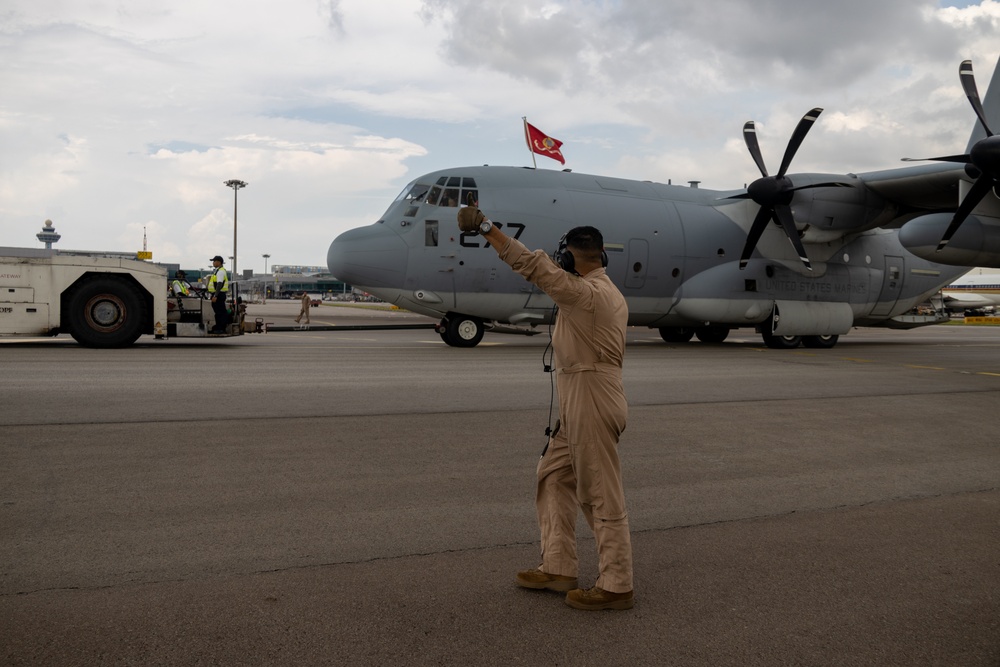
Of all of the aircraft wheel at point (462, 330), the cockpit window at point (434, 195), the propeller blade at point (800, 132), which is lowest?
the aircraft wheel at point (462, 330)

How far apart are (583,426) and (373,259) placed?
14.4m

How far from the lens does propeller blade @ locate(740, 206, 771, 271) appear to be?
20734 millimetres

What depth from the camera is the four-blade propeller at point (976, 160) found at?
15984 millimetres

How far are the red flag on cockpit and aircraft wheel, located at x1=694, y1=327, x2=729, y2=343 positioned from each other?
698 centimetres

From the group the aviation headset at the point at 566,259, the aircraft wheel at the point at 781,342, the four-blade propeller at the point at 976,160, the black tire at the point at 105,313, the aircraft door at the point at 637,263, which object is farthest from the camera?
the aircraft wheel at the point at 781,342

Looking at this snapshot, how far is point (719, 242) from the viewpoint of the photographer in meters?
21.7

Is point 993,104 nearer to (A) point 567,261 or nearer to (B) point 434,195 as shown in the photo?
(B) point 434,195

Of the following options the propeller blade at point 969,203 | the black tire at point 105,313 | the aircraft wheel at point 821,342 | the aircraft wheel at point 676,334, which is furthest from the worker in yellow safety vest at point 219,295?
the propeller blade at point 969,203

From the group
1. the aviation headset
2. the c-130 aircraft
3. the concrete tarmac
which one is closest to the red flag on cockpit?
the c-130 aircraft

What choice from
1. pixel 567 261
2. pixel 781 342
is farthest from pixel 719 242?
pixel 567 261

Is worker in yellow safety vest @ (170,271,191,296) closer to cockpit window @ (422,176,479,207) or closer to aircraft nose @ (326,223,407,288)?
aircraft nose @ (326,223,407,288)

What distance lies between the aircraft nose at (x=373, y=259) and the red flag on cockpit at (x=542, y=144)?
28.6ft

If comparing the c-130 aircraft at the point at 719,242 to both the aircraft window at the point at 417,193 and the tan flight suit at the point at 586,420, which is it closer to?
the aircraft window at the point at 417,193

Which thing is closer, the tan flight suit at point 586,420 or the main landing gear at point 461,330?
the tan flight suit at point 586,420
